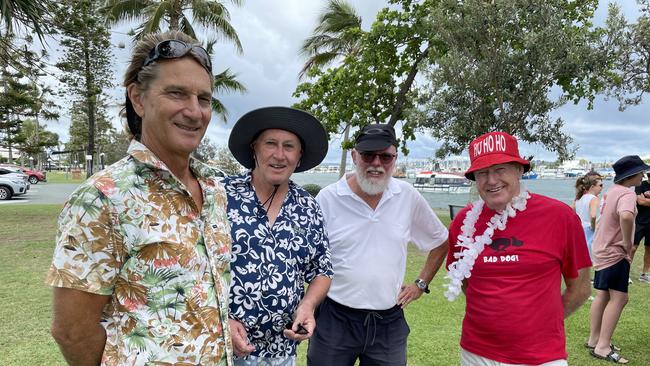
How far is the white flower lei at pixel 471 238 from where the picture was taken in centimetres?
244

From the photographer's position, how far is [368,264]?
9.04 feet

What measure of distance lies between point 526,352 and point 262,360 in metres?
1.36

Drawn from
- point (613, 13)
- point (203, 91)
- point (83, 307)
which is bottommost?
Answer: point (83, 307)

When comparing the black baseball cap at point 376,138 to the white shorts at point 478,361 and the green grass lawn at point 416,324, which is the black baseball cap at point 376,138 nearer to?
the white shorts at point 478,361

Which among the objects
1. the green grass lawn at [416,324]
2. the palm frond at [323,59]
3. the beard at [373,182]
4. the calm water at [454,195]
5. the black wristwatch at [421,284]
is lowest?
the calm water at [454,195]

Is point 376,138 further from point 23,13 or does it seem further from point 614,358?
point 23,13

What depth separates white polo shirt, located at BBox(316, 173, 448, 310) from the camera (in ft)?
9.02

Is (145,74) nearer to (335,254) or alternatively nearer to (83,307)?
(83,307)

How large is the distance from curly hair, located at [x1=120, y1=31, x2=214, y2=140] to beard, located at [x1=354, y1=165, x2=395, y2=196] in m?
1.53

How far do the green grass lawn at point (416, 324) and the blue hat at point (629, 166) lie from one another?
6.40ft

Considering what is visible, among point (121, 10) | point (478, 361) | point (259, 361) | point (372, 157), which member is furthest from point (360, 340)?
point (121, 10)

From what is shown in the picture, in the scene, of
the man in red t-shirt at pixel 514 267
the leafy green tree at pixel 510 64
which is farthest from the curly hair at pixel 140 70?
the leafy green tree at pixel 510 64

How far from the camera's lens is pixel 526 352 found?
226 centimetres

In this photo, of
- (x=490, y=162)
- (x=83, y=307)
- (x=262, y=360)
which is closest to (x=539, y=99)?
(x=490, y=162)
